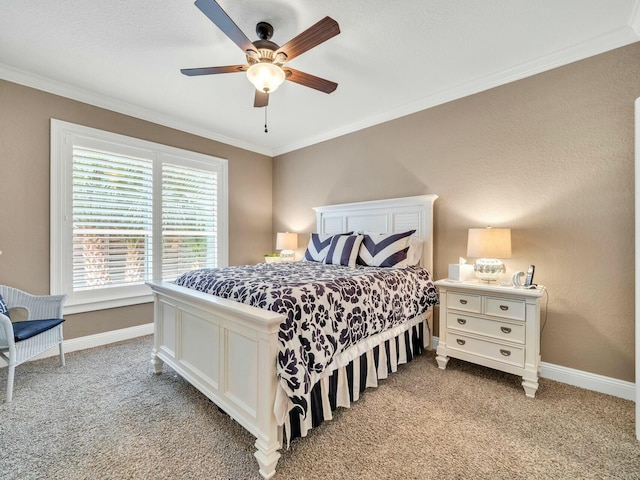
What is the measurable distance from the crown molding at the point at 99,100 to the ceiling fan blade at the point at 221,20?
2.24 m

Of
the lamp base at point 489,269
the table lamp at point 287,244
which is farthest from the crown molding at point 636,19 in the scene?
the table lamp at point 287,244

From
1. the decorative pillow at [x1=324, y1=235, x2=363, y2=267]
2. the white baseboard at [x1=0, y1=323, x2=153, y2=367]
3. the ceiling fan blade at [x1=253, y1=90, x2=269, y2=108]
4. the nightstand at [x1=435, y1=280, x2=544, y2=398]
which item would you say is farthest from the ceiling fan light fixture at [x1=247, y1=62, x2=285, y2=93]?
the white baseboard at [x1=0, y1=323, x2=153, y2=367]

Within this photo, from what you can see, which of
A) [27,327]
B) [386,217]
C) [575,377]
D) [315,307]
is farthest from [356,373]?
[27,327]

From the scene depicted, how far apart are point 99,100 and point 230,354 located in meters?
3.13

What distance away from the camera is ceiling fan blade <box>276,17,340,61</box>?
1.56m

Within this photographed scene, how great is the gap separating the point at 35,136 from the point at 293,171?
9.58 feet

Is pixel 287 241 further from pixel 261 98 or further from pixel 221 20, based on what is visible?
pixel 221 20

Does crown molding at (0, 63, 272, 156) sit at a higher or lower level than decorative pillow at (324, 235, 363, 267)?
higher

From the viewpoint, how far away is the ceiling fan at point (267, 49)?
157 centimetres

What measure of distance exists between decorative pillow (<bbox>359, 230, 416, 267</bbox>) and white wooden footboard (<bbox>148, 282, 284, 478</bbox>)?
63.5 inches

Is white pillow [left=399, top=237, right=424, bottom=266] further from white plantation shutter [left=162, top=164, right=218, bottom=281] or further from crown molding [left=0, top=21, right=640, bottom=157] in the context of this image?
white plantation shutter [left=162, top=164, right=218, bottom=281]

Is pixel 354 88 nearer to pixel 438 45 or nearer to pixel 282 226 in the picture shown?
pixel 438 45

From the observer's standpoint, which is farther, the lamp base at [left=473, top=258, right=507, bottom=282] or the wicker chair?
the lamp base at [left=473, top=258, right=507, bottom=282]

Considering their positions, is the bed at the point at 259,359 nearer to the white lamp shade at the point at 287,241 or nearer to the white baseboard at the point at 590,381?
the white baseboard at the point at 590,381
